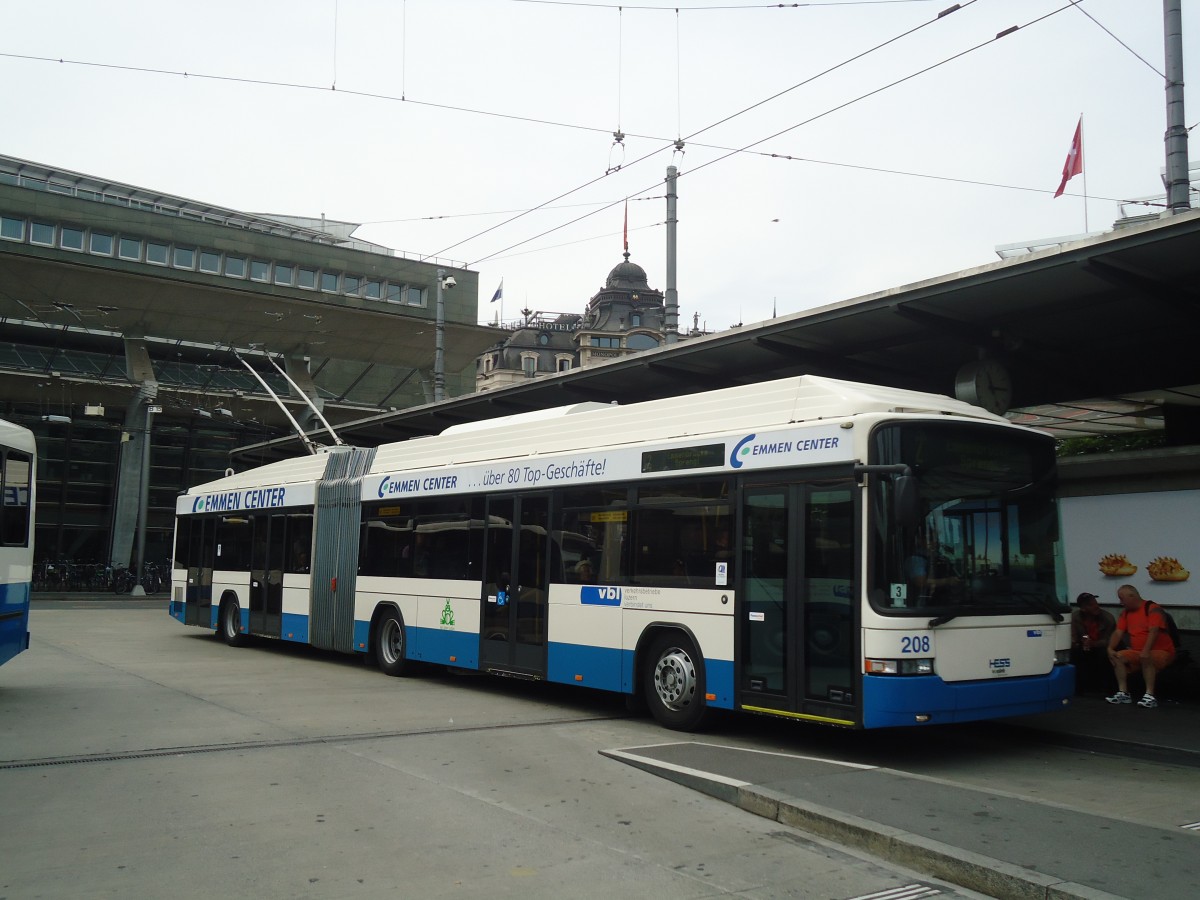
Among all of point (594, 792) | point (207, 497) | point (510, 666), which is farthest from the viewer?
point (207, 497)

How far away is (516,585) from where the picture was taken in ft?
41.1

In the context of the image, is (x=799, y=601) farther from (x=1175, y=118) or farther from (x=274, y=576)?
(x=274, y=576)

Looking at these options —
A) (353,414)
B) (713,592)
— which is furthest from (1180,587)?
(353,414)

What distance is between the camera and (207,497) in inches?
834

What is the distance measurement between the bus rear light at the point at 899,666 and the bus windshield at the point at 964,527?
36cm

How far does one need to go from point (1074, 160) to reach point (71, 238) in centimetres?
3290

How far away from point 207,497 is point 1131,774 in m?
17.4

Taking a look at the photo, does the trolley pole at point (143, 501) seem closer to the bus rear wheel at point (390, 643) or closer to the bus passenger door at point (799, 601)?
the bus rear wheel at point (390, 643)

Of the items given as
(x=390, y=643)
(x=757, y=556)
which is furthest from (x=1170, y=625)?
(x=390, y=643)

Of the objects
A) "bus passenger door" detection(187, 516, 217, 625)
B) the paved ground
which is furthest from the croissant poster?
"bus passenger door" detection(187, 516, 217, 625)

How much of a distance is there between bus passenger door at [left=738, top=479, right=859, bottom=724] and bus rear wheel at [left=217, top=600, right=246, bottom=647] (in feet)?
42.2

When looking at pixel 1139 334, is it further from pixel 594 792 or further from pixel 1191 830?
pixel 594 792

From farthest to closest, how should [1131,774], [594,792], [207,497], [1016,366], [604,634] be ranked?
[207,497] → [1016,366] → [604,634] → [1131,774] → [594,792]

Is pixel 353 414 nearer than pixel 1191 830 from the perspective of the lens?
No
